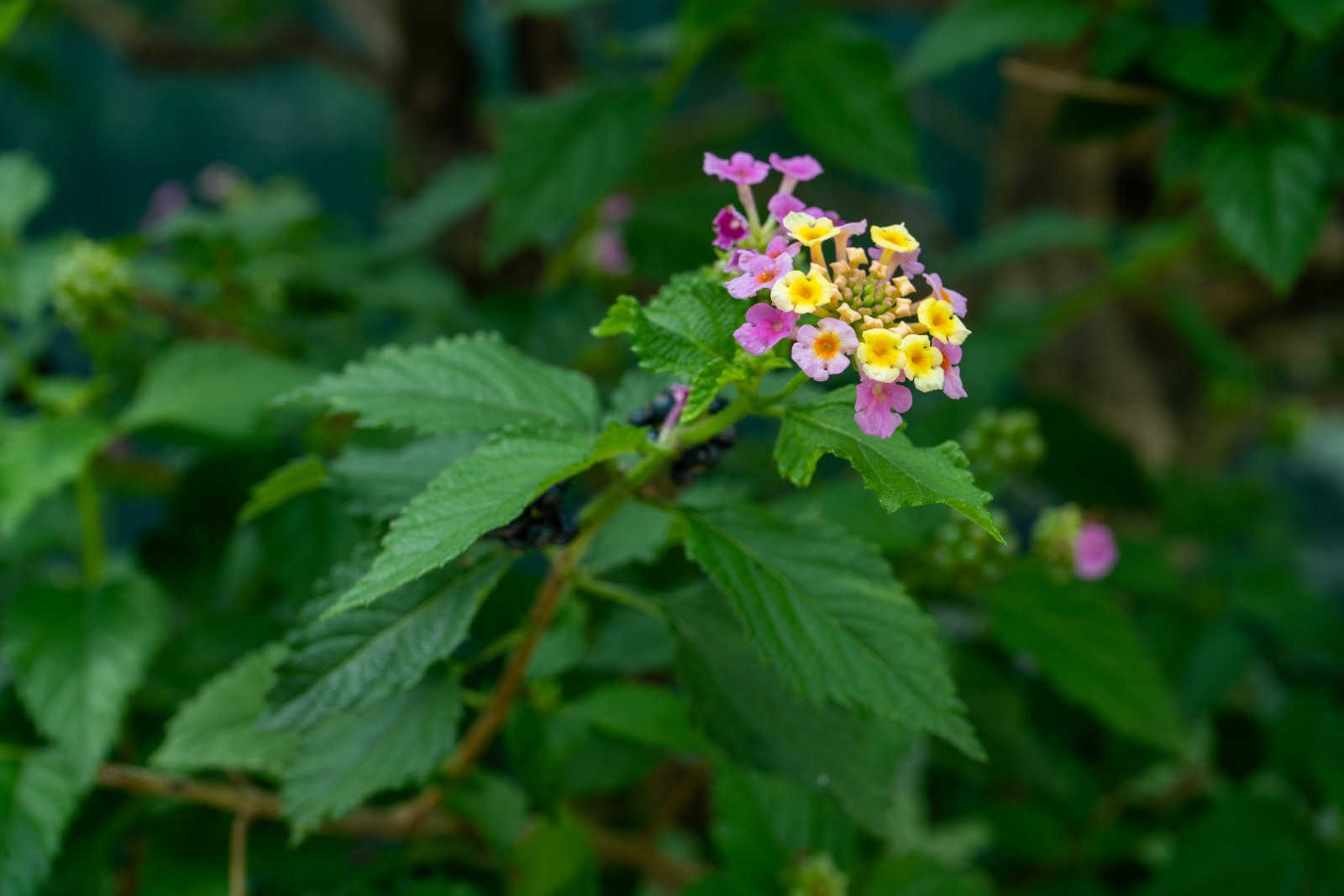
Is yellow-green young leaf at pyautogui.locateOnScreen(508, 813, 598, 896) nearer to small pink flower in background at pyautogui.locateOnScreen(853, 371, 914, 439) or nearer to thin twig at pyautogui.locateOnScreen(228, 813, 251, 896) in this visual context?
thin twig at pyautogui.locateOnScreen(228, 813, 251, 896)

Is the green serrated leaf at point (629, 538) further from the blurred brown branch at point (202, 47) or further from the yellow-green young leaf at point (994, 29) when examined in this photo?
the blurred brown branch at point (202, 47)

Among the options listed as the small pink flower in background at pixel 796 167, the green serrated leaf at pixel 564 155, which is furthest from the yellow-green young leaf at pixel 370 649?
the green serrated leaf at pixel 564 155

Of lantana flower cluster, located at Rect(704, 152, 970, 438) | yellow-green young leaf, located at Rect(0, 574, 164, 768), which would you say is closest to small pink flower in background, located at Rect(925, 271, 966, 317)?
lantana flower cluster, located at Rect(704, 152, 970, 438)

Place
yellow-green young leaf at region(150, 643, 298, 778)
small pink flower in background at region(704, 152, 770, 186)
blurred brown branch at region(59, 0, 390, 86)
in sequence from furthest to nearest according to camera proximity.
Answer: blurred brown branch at region(59, 0, 390, 86), yellow-green young leaf at region(150, 643, 298, 778), small pink flower in background at region(704, 152, 770, 186)

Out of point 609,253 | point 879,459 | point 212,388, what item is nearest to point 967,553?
point 879,459

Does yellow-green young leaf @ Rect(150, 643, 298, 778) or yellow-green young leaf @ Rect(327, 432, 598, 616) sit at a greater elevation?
yellow-green young leaf @ Rect(327, 432, 598, 616)

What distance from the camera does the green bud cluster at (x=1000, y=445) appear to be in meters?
0.82

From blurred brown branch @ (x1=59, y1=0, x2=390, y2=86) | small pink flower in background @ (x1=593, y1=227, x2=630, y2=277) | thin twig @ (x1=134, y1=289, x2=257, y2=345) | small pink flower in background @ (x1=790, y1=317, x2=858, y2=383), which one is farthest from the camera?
blurred brown branch @ (x1=59, y1=0, x2=390, y2=86)

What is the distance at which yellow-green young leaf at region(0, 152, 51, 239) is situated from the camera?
3.15 ft

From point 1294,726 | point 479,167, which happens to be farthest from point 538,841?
point 1294,726

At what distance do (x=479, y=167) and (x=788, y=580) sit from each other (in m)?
0.80

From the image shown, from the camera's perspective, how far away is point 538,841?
0.77m

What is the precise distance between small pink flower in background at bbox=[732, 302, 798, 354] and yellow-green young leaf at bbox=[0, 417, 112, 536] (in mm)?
550

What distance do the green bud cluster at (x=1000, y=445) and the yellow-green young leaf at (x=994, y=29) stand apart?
31 centimetres
